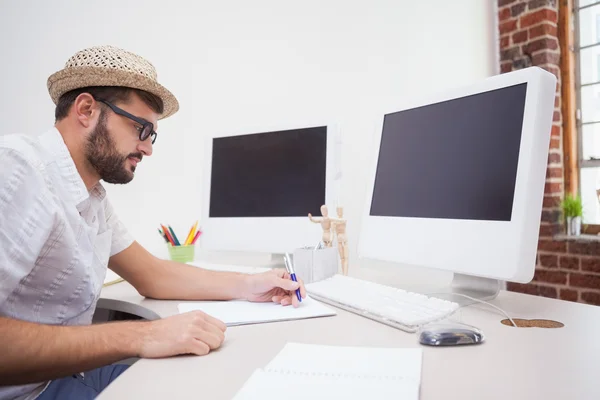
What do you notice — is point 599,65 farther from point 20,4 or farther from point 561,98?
point 20,4

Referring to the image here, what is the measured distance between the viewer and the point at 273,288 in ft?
3.62

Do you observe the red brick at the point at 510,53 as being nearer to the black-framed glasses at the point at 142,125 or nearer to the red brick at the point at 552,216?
the red brick at the point at 552,216

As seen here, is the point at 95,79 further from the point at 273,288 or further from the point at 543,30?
the point at 543,30

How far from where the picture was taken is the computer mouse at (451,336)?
73 centimetres

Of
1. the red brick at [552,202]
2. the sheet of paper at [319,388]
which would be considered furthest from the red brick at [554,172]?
the sheet of paper at [319,388]

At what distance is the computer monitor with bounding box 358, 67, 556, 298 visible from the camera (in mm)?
883

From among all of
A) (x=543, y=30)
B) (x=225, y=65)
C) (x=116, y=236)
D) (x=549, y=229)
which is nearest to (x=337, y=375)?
(x=116, y=236)

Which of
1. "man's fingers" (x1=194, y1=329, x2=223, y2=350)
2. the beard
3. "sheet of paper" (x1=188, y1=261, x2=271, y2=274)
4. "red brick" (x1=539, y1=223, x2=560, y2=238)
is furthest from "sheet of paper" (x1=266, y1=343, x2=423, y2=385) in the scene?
"red brick" (x1=539, y1=223, x2=560, y2=238)

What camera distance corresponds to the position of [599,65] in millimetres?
2830

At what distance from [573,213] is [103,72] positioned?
2631mm

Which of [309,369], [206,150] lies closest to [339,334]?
[309,369]

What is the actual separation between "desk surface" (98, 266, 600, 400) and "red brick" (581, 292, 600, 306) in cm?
190

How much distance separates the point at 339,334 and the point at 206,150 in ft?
3.64

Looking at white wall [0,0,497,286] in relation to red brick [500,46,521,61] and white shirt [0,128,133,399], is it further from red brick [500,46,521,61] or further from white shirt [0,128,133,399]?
white shirt [0,128,133,399]
